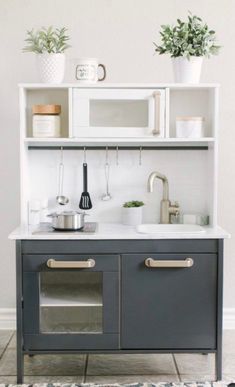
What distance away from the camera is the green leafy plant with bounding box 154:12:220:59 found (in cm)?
283

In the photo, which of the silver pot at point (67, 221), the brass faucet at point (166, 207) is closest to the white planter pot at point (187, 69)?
the brass faucet at point (166, 207)

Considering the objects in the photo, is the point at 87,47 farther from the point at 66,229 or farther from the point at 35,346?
the point at 35,346

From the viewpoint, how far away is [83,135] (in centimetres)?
289

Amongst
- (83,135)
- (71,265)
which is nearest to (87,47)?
(83,135)

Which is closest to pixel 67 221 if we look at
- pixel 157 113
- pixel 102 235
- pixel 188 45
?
pixel 102 235

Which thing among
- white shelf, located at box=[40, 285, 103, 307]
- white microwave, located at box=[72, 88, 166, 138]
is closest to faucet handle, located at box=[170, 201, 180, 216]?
white microwave, located at box=[72, 88, 166, 138]

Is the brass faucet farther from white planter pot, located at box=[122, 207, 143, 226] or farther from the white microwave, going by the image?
the white microwave

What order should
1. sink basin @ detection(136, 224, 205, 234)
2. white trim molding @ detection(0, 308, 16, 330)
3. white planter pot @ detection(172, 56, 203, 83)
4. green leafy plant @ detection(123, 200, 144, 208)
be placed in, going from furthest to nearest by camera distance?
white trim molding @ detection(0, 308, 16, 330) → green leafy plant @ detection(123, 200, 144, 208) → sink basin @ detection(136, 224, 205, 234) → white planter pot @ detection(172, 56, 203, 83)

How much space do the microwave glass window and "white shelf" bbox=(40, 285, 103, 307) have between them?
88 cm

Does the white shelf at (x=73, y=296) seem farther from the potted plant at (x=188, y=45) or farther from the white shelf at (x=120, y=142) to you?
the potted plant at (x=188, y=45)

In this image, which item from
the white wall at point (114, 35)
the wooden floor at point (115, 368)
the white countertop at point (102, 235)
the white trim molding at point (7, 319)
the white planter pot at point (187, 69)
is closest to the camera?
the white countertop at point (102, 235)

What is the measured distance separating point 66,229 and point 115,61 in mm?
1120

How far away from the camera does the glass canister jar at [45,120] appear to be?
2.92 metres

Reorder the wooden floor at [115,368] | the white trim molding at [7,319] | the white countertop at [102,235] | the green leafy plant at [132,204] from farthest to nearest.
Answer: the white trim molding at [7,319] < the green leafy plant at [132,204] < the wooden floor at [115,368] < the white countertop at [102,235]
